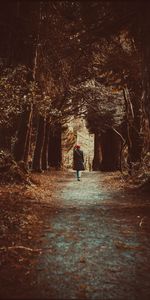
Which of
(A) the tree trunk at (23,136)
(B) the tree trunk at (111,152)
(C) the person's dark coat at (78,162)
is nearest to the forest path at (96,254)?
(A) the tree trunk at (23,136)

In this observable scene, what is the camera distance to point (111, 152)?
31.9 m

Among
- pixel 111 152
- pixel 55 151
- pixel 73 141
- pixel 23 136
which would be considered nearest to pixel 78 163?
pixel 23 136

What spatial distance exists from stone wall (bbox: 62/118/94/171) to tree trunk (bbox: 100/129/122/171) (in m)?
7.40

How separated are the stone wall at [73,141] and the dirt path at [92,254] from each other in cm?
2756

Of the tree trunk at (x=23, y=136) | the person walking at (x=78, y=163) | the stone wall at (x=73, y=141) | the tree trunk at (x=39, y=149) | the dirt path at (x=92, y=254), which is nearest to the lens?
the dirt path at (x=92, y=254)

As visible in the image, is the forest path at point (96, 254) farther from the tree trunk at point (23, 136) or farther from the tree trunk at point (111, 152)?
the tree trunk at point (111, 152)

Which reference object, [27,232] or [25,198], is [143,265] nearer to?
[27,232]

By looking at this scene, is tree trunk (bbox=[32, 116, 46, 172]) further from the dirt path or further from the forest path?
the forest path

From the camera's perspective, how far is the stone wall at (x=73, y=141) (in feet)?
144

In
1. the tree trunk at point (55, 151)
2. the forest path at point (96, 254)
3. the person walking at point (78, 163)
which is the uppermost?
the tree trunk at point (55, 151)

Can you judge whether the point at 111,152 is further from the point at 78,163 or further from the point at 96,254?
the point at 96,254

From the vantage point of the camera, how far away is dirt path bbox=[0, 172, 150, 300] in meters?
5.64

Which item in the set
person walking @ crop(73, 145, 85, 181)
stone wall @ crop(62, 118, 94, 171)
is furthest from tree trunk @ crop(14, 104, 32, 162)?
stone wall @ crop(62, 118, 94, 171)

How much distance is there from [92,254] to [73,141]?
129 feet
